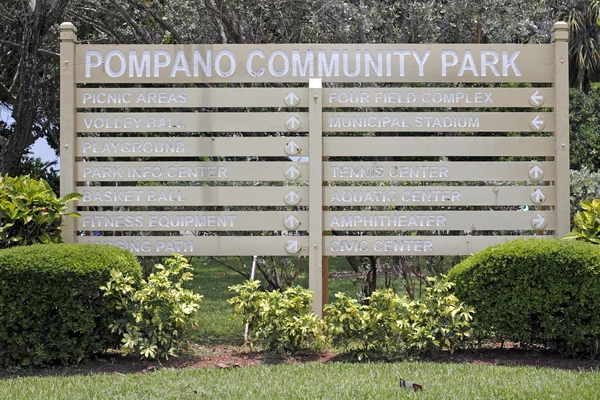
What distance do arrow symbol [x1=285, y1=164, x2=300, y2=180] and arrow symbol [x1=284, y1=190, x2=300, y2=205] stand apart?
0.56 ft

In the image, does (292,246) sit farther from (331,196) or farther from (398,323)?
(398,323)

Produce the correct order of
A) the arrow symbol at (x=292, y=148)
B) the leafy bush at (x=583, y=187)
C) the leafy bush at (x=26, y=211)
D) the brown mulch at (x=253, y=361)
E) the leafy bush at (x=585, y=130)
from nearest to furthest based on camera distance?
the brown mulch at (x=253, y=361), the leafy bush at (x=26, y=211), the arrow symbol at (x=292, y=148), the leafy bush at (x=583, y=187), the leafy bush at (x=585, y=130)

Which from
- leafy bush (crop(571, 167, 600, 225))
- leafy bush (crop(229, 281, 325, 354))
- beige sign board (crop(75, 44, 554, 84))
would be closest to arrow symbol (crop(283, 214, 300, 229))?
leafy bush (crop(229, 281, 325, 354))

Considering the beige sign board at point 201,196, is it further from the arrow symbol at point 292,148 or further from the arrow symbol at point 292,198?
the arrow symbol at point 292,148

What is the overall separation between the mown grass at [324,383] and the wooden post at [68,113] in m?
2.30

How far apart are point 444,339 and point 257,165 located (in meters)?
2.65

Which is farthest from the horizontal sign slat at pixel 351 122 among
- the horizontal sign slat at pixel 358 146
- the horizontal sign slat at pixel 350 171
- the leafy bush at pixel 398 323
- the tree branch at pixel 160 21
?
the tree branch at pixel 160 21

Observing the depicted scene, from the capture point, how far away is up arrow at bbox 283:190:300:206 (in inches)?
296

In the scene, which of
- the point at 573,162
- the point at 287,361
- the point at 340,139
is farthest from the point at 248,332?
the point at 573,162

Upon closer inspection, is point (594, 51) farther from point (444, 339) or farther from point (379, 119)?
point (444, 339)

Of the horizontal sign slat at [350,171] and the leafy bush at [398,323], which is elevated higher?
the horizontal sign slat at [350,171]

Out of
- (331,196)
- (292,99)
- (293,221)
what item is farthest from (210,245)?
(292,99)

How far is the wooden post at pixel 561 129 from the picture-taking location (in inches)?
297

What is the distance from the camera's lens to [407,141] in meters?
7.51
